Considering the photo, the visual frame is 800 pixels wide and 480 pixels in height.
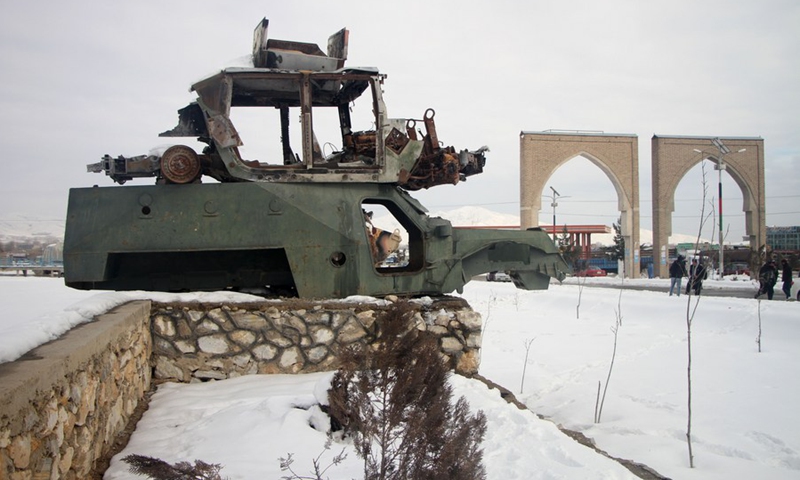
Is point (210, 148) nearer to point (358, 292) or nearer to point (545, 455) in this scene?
point (358, 292)

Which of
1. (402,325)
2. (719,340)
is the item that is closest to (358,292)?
(402,325)

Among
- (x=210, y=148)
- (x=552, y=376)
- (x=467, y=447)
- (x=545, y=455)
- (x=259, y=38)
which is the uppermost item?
(x=259, y=38)

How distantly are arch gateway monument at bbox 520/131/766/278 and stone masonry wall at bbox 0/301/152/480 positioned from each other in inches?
1551

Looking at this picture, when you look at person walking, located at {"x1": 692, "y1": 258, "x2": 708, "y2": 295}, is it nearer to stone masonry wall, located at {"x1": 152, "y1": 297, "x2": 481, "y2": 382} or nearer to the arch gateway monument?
stone masonry wall, located at {"x1": 152, "y1": 297, "x2": 481, "y2": 382}

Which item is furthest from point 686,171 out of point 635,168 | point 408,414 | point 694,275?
point 408,414

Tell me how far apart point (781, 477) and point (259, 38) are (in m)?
6.38

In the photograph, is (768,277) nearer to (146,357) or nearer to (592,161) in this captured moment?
(146,357)

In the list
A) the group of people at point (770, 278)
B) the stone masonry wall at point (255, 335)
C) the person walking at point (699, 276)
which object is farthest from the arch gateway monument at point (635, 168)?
the stone masonry wall at point (255, 335)

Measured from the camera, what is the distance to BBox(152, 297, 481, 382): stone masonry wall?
5480 mm

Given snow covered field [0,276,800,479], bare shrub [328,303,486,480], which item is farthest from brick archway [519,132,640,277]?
bare shrub [328,303,486,480]

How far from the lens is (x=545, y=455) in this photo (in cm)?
452

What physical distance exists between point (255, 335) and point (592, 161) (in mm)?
41661

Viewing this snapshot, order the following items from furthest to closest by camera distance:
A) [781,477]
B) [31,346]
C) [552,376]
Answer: [552,376] → [781,477] → [31,346]

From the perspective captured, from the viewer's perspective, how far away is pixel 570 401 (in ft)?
29.1
